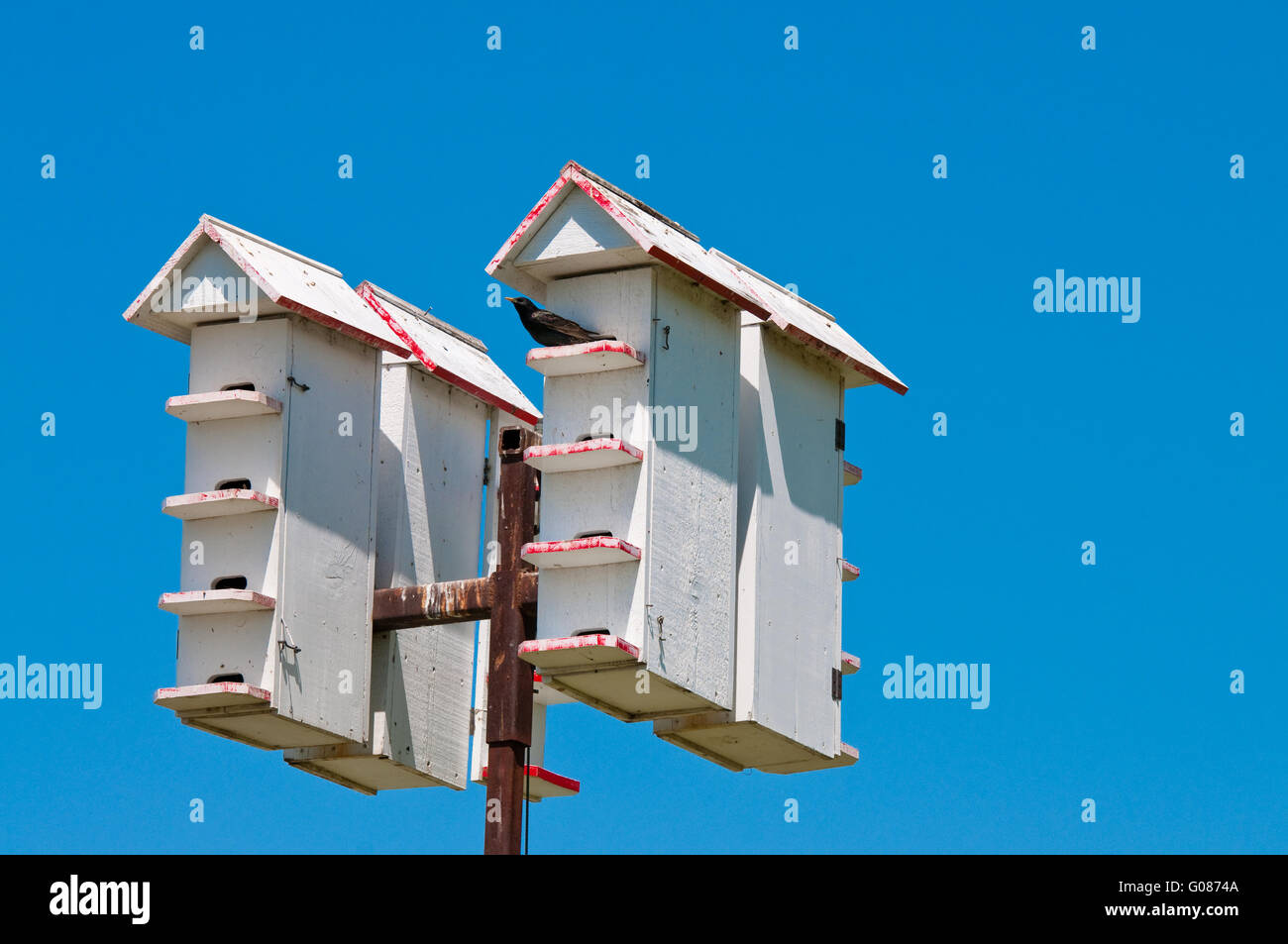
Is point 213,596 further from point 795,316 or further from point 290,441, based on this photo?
point 795,316

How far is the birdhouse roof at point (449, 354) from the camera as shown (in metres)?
21.8

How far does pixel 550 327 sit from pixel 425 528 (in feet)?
9.75

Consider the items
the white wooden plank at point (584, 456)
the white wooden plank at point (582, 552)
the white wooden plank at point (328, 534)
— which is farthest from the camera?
the white wooden plank at point (328, 534)

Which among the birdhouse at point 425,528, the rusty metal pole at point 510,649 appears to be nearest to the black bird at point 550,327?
the rusty metal pole at point 510,649

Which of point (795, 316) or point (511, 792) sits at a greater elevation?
point (795, 316)

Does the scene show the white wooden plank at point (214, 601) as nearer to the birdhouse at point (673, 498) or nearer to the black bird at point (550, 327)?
the birdhouse at point (673, 498)

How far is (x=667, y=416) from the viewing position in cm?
1964

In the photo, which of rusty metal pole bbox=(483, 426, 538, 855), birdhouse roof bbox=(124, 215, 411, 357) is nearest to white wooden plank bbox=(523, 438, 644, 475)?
rusty metal pole bbox=(483, 426, 538, 855)

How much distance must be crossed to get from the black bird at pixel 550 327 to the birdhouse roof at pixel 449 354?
1.97m

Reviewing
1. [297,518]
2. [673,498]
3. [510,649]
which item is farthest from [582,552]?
[297,518]
